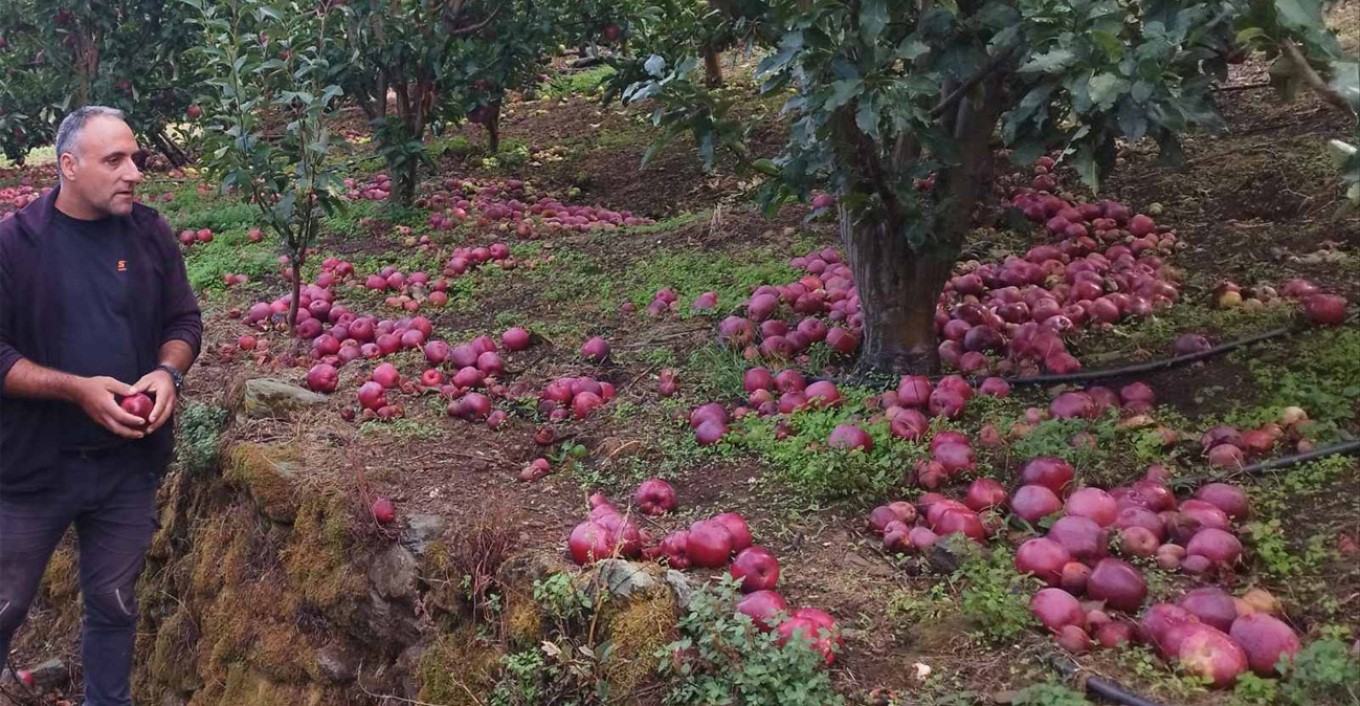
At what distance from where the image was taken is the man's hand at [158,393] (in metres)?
3.20

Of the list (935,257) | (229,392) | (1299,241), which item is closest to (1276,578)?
(935,257)

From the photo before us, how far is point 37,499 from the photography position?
3.22 m

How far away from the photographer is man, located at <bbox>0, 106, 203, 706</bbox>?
10.4 ft

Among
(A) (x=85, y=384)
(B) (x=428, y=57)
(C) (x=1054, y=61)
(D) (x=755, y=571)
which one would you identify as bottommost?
(D) (x=755, y=571)

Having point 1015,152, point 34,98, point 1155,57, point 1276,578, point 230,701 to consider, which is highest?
point 34,98

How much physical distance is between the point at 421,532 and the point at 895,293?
1.95 meters

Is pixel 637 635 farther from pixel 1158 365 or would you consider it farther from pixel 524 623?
pixel 1158 365

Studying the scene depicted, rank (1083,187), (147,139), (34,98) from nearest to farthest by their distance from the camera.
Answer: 1. (1083,187)
2. (34,98)
3. (147,139)

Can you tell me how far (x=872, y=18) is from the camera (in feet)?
9.73

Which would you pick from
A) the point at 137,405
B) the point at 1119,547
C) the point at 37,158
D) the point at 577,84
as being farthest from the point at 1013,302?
the point at 37,158

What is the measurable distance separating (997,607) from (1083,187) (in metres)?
4.40

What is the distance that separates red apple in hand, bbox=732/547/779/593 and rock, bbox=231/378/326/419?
93.4 inches

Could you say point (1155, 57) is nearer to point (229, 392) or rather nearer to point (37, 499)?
point (37, 499)

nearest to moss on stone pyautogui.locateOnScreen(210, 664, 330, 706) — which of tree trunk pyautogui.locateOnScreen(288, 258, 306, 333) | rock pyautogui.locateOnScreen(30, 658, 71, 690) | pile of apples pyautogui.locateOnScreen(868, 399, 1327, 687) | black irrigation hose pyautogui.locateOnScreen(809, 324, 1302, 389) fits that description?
rock pyautogui.locateOnScreen(30, 658, 71, 690)
